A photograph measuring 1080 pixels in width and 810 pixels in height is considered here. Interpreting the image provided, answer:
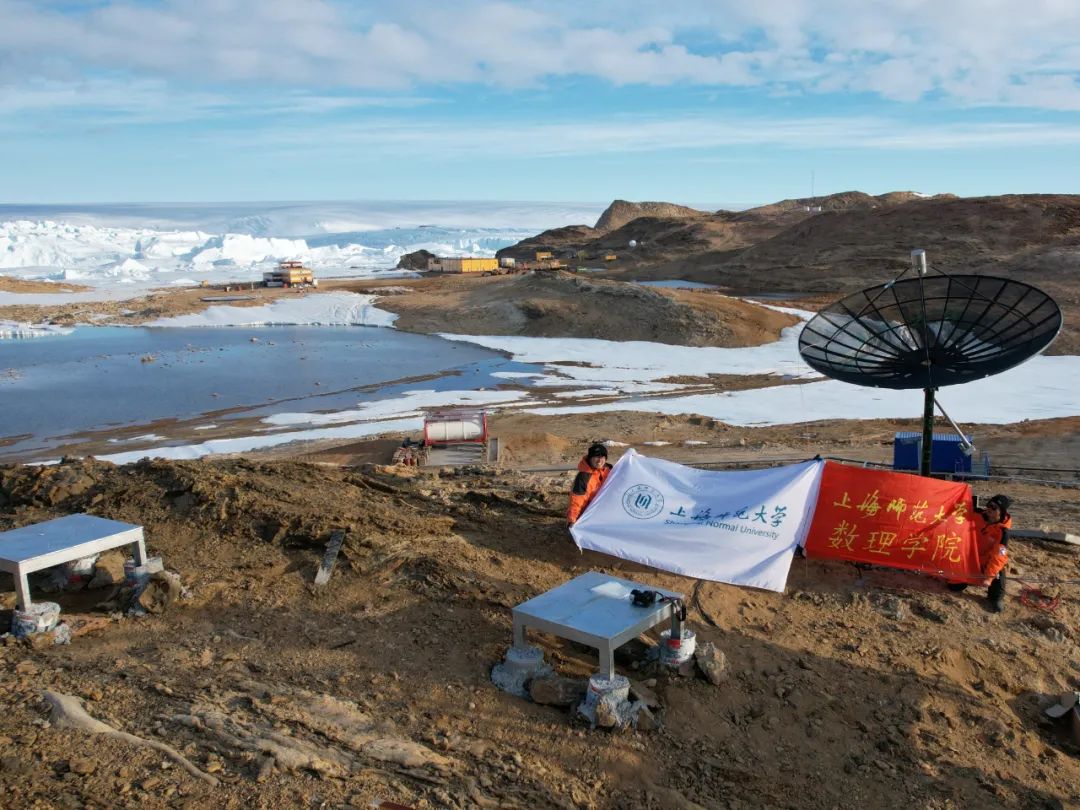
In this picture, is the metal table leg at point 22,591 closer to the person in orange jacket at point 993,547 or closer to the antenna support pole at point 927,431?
the person in orange jacket at point 993,547

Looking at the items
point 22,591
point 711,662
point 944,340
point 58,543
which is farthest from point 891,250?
point 22,591

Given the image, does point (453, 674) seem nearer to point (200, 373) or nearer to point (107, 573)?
point (107, 573)

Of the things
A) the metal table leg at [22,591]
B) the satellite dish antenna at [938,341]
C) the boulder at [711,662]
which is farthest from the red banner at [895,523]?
the metal table leg at [22,591]

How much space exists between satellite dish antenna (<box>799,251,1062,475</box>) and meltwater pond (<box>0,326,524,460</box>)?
18949 millimetres

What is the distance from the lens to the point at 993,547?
835 centimetres

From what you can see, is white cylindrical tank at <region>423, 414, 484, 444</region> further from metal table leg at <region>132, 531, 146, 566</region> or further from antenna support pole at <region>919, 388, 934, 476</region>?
metal table leg at <region>132, 531, 146, 566</region>

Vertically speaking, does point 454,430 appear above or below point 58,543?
below

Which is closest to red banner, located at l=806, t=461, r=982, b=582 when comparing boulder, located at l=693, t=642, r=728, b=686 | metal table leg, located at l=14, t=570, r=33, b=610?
boulder, located at l=693, t=642, r=728, b=686

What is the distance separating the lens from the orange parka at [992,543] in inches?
322

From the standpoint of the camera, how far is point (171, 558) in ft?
27.6

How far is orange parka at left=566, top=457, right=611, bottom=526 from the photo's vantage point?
9039 millimetres

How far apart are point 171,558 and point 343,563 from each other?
1.67 meters

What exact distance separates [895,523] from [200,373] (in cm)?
3075

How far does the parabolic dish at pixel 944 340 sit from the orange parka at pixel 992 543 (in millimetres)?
2398
